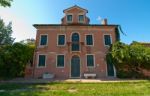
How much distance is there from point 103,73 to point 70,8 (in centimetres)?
992

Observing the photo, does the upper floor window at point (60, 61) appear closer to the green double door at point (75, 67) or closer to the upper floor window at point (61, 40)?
the green double door at point (75, 67)

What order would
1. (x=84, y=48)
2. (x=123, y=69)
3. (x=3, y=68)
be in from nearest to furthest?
(x=3, y=68)
(x=123, y=69)
(x=84, y=48)

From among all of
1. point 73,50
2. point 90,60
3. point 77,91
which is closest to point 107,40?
point 90,60

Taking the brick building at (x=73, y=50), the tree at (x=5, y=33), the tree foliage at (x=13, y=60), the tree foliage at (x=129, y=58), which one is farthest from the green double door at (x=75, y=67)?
the tree at (x=5, y=33)

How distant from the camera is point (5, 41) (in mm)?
39625

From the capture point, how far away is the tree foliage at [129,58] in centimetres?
2239

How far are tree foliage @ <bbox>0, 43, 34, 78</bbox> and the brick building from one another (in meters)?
2.12

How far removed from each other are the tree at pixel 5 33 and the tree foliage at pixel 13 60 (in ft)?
56.6

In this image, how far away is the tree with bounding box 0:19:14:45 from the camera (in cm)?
3925

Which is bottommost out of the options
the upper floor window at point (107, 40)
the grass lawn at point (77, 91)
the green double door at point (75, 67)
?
the grass lawn at point (77, 91)

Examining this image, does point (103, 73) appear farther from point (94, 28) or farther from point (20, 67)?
point (20, 67)

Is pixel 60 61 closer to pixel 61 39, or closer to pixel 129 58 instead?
pixel 61 39

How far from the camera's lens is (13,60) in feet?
72.2

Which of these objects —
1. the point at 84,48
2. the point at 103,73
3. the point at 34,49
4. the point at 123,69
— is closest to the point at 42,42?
the point at 34,49
